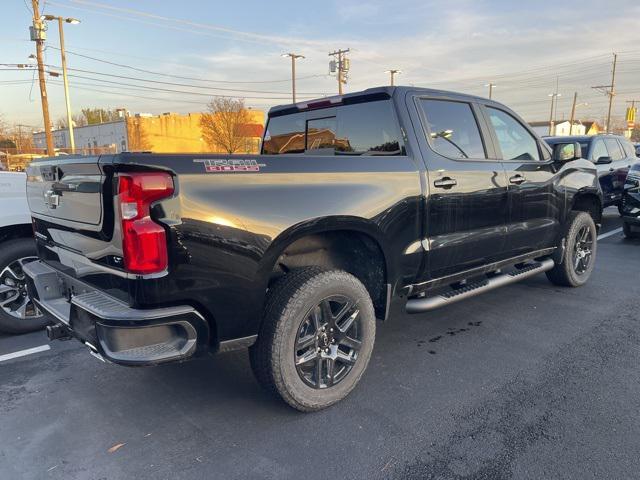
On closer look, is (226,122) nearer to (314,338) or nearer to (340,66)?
(340,66)

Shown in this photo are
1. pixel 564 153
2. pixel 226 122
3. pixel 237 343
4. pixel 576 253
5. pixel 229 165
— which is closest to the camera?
pixel 229 165

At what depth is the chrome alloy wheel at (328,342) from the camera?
9.59 feet

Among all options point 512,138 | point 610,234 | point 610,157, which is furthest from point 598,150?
point 512,138

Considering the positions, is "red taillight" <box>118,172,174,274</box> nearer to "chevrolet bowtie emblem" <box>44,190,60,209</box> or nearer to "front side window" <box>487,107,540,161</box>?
"chevrolet bowtie emblem" <box>44,190,60,209</box>

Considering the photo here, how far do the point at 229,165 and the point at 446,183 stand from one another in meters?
1.77

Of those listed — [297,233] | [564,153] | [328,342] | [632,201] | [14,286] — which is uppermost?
[564,153]

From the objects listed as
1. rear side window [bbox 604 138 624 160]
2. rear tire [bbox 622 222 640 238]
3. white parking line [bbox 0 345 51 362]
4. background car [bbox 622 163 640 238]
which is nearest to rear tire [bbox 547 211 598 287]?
background car [bbox 622 163 640 238]

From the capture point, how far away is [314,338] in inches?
116

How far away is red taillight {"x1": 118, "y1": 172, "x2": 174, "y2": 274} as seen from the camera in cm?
222

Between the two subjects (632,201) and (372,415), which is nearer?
(372,415)

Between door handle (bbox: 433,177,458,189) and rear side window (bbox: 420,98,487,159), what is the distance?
7.8 inches

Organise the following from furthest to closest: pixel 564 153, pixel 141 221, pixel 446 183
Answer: pixel 564 153, pixel 446 183, pixel 141 221

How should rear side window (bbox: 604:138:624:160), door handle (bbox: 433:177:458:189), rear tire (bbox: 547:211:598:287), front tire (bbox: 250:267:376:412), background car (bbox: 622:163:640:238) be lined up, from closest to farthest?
front tire (bbox: 250:267:376:412)
door handle (bbox: 433:177:458:189)
rear tire (bbox: 547:211:598:287)
background car (bbox: 622:163:640:238)
rear side window (bbox: 604:138:624:160)

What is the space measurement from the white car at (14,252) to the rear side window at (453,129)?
Result: 135 inches
